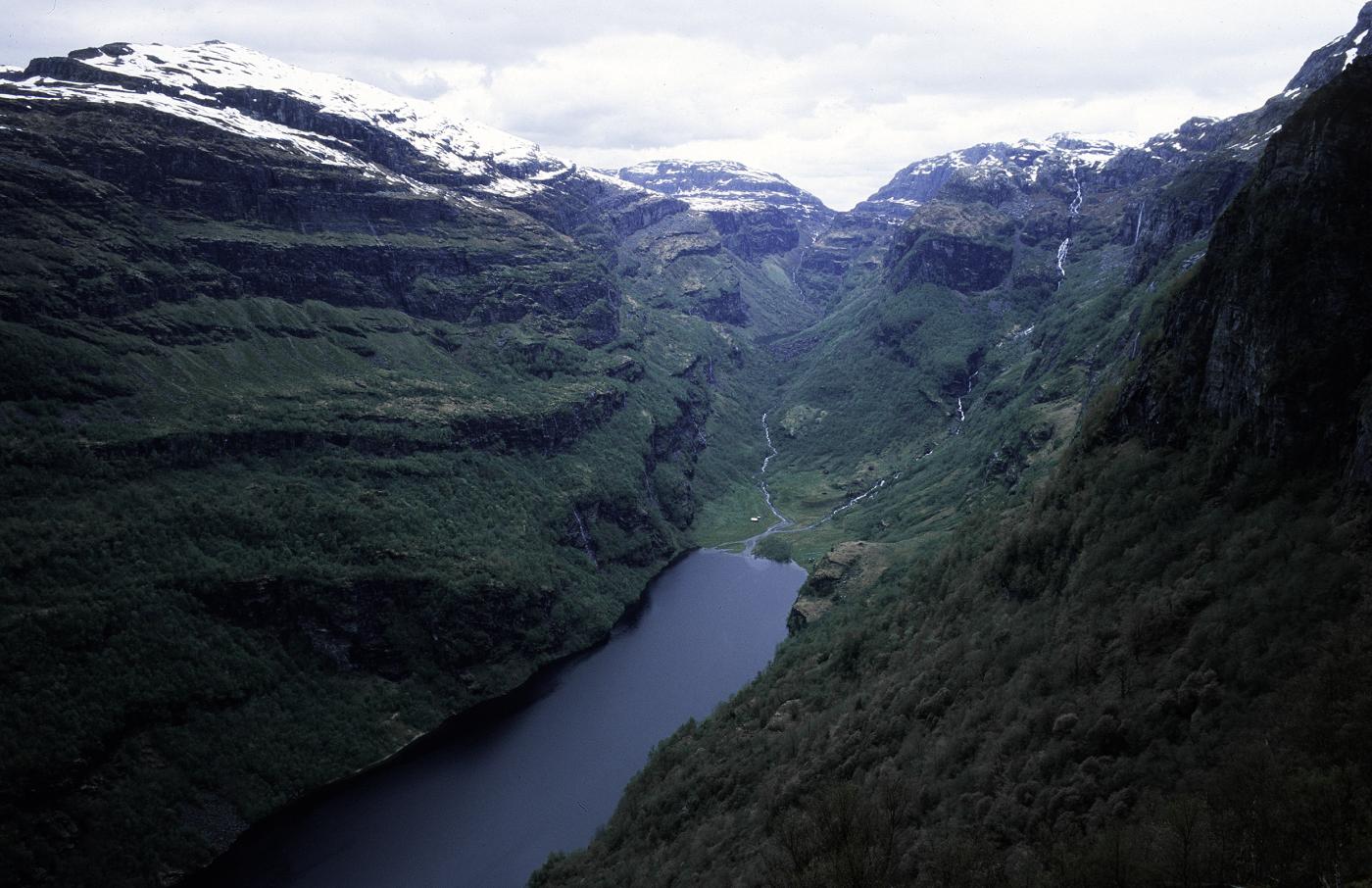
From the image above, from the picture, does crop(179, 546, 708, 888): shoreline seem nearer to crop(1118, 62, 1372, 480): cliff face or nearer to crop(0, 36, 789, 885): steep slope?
crop(0, 36, 789, 885): steep slope

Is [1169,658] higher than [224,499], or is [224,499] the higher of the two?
[1169,658]

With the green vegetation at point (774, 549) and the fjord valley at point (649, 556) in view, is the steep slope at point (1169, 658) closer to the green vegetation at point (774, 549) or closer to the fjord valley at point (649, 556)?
the fjord valley at point (649, 556)

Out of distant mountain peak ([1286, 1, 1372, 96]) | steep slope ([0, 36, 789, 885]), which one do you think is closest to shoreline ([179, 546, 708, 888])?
steep slope ([0, 36, 789, 885])

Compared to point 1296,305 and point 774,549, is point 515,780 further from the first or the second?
point 1296,305

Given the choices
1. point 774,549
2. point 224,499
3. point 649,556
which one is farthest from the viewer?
point 774,549

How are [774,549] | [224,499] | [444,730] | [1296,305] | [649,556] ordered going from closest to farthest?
[1296,305] < [444,730] < [224,499] < [649,556] < [774,549]

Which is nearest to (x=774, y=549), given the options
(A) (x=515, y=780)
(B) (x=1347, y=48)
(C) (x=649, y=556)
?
(C) (x=649, y=556)
